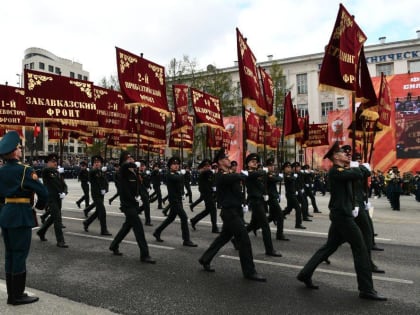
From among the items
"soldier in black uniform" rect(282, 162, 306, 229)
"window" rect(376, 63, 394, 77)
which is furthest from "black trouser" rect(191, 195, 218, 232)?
"window" rect(376, 63, 394, 77)

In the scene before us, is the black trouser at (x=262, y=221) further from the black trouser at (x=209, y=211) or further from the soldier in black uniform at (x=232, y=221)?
the black trouser at (x=209, y=211)

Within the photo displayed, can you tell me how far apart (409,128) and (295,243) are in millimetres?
18148

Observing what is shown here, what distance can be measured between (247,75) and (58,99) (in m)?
5.72

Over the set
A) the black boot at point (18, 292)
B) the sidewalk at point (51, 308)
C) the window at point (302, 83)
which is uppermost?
the window at point (302, 83)

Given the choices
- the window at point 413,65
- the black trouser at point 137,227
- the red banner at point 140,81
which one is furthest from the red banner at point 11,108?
the window at point 413,65

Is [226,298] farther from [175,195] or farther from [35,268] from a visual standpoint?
[175,195]

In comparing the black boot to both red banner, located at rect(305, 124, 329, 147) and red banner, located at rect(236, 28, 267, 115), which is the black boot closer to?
red banner, located at rect(236, 28, 267, 115)

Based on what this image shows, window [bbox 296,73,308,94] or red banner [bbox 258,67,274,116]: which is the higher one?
window [bbox 296,73,308,94]

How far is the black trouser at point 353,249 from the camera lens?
455 centimetres

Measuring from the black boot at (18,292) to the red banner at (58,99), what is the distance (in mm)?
7701

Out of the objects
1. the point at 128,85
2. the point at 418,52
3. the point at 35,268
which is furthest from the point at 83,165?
the point at 418,52

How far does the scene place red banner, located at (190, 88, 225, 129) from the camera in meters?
14.6

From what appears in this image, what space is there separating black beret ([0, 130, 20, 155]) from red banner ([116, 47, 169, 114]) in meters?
6.17

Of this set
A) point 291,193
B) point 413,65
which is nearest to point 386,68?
point 413,65
